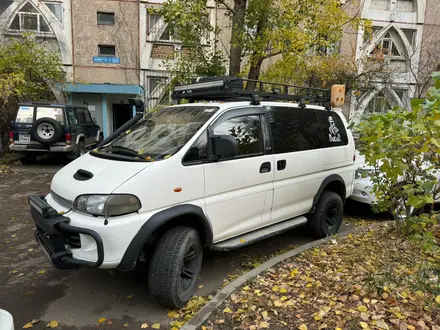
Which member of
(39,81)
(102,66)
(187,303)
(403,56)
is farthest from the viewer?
(403,56)

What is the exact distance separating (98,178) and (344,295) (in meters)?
2.48

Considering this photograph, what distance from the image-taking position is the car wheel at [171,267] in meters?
2.96

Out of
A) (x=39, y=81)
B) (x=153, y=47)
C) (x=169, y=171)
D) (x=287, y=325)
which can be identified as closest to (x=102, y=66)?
(x=153, y=47)

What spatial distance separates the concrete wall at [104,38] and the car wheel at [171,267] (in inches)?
611

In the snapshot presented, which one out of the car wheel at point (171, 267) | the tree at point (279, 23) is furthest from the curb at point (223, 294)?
the tree at point (279, 23)

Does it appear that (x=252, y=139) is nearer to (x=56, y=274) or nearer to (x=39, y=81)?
(x=56, y=274)

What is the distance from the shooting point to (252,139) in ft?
12.9

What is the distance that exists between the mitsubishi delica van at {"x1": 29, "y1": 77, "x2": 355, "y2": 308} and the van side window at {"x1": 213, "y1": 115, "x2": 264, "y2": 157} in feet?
0.04

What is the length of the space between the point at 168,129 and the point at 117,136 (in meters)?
0.84

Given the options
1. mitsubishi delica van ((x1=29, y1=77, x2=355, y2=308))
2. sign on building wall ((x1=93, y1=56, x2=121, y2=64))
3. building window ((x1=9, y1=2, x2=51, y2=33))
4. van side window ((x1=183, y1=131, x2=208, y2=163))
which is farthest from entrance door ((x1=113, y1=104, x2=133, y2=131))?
van side window ((x1=183, y1=131, x2=208, y2=163))

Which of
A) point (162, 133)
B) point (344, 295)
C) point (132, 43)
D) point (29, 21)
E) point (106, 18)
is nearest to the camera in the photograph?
point (344, 295)

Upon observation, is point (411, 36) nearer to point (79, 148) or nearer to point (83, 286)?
point (79, 148)

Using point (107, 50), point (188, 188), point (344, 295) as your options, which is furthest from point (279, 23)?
point (107, 50)

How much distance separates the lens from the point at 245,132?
388 cm
